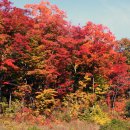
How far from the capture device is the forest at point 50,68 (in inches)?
1267

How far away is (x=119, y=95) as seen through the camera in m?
51.5

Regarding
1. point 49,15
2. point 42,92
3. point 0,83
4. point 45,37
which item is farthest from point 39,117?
point 49,15

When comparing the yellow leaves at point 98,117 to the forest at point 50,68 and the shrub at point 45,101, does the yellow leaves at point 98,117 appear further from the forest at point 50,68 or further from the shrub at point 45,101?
the shrub at point 45,101

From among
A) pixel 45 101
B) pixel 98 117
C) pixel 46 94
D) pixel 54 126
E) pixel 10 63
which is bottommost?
pixel 54 126

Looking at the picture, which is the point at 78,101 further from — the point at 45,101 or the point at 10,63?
the point at 10,63

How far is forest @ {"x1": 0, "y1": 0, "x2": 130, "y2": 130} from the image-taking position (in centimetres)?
3217

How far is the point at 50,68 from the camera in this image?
3409 centimetres

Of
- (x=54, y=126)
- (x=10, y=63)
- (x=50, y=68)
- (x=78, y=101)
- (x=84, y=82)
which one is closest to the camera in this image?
(x=54, y=126)

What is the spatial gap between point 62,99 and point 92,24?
8889mm

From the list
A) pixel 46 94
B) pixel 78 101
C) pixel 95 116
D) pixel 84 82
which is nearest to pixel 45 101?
pixel 46 94

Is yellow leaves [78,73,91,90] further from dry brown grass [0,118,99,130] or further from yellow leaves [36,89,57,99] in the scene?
dry brown grass [0,118,99,130]

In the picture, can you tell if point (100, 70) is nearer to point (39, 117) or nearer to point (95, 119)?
point (95, 119)

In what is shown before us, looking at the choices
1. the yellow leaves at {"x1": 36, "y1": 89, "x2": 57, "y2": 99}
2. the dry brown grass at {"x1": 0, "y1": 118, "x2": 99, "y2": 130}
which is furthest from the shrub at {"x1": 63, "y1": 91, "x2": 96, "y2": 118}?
the dry brown grass at {"x1": 0, "y1": 118, "x2": 99, "y2": 130}

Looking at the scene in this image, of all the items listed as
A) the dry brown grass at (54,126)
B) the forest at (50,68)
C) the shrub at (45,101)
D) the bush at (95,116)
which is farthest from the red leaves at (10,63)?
the bush at (95,116)
